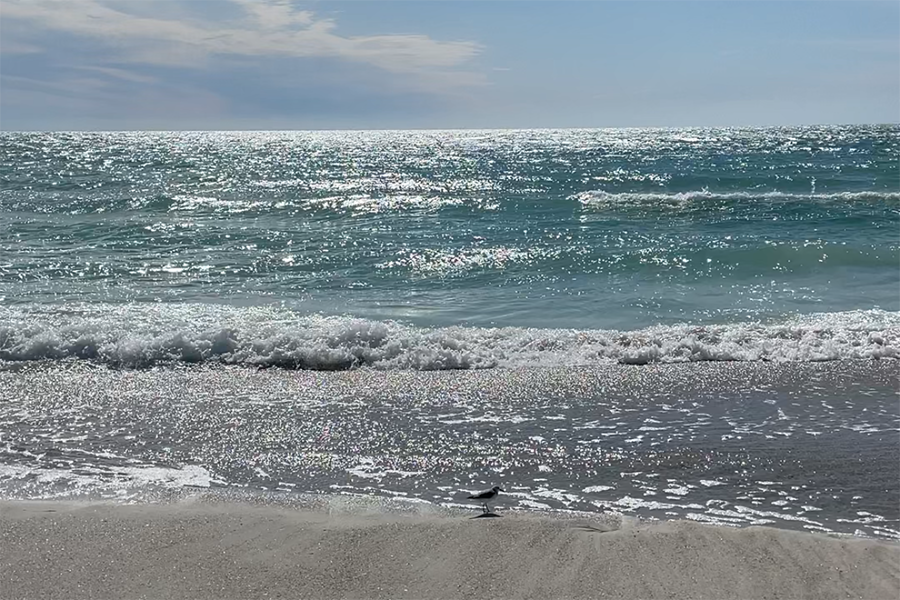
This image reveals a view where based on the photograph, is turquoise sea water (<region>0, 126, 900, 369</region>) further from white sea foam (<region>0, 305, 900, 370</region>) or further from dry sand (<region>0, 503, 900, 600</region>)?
dry sand (<region>0, 503, 900, 600</region>)

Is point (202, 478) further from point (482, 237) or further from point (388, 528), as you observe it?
point (482, 237)

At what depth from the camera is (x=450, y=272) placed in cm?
1505

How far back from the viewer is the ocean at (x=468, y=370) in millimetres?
5043

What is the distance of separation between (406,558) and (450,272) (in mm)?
11324

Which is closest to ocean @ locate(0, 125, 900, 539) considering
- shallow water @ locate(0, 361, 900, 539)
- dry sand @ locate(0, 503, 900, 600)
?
shallow water @ locate(0, 361, 900, 539)

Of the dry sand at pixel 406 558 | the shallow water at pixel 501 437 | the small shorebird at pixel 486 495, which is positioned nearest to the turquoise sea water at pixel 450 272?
the shallow water at pixel 501 437

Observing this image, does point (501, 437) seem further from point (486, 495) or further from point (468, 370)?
point (468, 370)

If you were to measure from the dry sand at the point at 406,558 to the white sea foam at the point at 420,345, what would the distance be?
4.01 meters

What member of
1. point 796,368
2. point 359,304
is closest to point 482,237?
point 359,304

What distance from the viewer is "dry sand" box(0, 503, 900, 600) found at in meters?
3.58

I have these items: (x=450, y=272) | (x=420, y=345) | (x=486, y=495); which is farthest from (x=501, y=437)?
(x=450, y=272)

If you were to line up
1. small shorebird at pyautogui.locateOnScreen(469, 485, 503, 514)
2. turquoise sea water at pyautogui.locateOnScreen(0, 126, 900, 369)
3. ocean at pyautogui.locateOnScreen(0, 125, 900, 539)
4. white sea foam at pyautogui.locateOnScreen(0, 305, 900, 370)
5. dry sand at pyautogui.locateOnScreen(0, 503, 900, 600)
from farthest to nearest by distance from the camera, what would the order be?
turquoise sea water at pyautogui.locateOnScreen(0, 126, 900, 369), white sea foam at pyautogui.locateOnScreen(0, 305, 900, 370), ocean at pyautogui.locateOnScreen(0, 125, 900, 539), small shorebird at pyautogui.locateOnScreen(469, 485, 503, 514), dry sand at pyautogui.locateOnScreen(0, 503, 900, 600)

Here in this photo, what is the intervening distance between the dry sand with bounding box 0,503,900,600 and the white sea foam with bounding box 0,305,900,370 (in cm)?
401

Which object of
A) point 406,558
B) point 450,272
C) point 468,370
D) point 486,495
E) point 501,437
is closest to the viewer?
point 406,558
